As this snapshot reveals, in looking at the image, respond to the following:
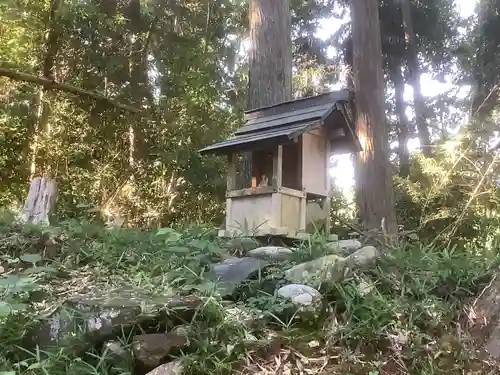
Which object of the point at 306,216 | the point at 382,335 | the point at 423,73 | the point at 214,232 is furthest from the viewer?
the point at 423,73

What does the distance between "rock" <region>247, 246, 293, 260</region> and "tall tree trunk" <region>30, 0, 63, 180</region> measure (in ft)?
15.7

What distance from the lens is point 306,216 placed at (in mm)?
3715

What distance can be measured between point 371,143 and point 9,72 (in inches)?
173

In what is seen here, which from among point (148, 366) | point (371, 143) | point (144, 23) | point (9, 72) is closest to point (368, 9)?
point (371, 143)

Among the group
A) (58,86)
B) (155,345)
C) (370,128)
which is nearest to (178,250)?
(155,345)

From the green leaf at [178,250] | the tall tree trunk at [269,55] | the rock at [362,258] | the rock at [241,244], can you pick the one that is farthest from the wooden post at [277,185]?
the tall tree trunk at [269,55]

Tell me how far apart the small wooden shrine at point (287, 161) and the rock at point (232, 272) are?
766 mm

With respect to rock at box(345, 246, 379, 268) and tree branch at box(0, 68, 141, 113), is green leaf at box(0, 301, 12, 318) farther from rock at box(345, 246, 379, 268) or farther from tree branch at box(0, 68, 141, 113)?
tree branch at box(0, 68, 141, 113)

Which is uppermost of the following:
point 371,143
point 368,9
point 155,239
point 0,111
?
point 368,9

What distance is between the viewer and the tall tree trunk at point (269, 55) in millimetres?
4707

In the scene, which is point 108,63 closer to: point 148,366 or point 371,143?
point 371,143

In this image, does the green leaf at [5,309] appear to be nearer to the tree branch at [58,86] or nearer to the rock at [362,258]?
the rock at [362,258]

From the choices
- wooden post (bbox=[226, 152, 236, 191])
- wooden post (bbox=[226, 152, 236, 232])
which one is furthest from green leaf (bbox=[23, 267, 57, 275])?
wooden post (bbox=[226, 152, 236, 191])

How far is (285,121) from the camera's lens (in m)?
3.53
